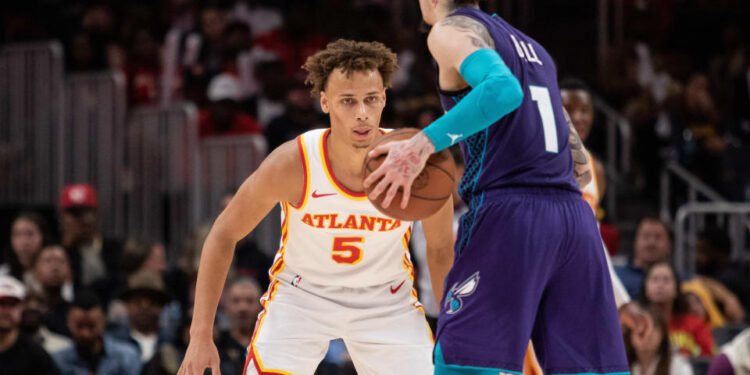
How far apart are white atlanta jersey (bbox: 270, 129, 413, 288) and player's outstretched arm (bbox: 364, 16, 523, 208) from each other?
0.89m

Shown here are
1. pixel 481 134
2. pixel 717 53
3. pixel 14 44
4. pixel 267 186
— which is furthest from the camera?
pixel 717 53

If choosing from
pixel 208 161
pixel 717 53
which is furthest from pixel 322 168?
pixel 717 53

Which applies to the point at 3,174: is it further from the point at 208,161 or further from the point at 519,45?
the point at 519,45

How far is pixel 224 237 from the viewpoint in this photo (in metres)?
4.23

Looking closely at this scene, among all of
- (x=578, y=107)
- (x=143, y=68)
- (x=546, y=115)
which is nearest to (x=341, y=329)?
(x=546, y=115)

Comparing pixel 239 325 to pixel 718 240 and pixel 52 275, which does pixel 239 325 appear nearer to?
pixel 52 275

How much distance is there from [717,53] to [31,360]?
849 cm

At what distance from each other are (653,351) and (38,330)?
14.5 ft

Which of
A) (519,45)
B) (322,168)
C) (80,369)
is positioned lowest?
(80,369)

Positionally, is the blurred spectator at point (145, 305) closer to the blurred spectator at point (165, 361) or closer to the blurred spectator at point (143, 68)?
the blurred spectator at point (165, 361)

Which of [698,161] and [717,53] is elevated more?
[717,53]

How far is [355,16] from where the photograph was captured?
13.5 meters

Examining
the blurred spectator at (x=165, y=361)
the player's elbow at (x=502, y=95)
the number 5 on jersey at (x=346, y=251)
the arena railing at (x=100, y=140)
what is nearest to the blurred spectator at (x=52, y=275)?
the blurred spectator at (x=165, y=361)

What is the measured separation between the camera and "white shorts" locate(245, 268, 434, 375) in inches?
170
